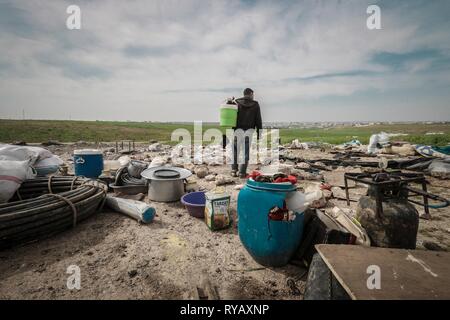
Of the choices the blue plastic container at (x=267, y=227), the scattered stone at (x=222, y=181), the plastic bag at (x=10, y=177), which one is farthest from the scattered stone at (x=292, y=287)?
the plastic bag at (x=10, y=177)

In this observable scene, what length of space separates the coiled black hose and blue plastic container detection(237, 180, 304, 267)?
2.39 metres

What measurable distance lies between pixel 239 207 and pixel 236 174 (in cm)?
Answer: 403

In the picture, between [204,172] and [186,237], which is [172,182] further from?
[204,172]

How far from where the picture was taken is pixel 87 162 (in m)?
4.92

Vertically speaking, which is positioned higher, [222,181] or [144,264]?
[222,181]

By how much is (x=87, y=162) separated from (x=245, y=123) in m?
3.88

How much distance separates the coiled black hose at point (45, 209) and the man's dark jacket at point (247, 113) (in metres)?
3.62

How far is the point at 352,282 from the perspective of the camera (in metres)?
1.61

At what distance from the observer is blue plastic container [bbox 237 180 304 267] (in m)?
2.24

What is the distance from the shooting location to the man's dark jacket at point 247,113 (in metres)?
5.82

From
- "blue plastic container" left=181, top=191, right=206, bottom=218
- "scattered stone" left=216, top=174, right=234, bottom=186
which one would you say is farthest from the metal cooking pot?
"scattered stone" left=216, top=174, right=234, bottom=186

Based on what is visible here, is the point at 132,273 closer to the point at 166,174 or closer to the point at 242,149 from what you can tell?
the point at 166,174

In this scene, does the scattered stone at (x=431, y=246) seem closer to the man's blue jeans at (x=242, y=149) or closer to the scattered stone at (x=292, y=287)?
the scattered stone at (x=292, y=287)
